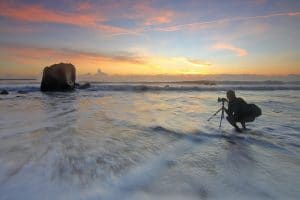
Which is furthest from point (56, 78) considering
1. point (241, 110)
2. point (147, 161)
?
point (147, 161)

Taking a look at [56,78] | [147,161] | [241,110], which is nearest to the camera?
[147,161]

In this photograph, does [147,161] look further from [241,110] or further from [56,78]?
[56,78]

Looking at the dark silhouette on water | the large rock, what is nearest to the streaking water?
the dark silhouette on water

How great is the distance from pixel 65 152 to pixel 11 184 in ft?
6.00

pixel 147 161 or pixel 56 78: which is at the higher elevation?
pixel 56 78

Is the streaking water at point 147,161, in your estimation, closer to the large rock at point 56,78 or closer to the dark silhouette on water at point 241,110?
the dark silhouette on water at point 241,110

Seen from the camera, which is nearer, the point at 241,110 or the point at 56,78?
the point at 241,110

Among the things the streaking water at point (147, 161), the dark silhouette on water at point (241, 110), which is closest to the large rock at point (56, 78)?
the streaking water at point (147, 161)

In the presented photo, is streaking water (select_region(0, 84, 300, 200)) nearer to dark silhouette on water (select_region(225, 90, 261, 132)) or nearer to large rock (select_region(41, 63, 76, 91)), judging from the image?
dark silhouette on water (select_region(225, 90, 261, 132))

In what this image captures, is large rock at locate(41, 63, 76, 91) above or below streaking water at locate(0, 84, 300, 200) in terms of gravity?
above

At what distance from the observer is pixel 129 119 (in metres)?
10.4

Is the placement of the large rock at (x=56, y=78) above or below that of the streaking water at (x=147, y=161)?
above

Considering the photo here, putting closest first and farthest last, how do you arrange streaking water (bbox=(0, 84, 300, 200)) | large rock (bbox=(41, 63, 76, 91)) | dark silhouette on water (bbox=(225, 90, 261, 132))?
streaking water (bbox=(0, 84, 300, 200)) → dark silhouette on water (bbox=(225, 90, 261, 132)) → large rock (bbox=(41, 63, 76, 91))

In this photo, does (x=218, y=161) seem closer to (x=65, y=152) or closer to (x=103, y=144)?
(x=103, y=144)
